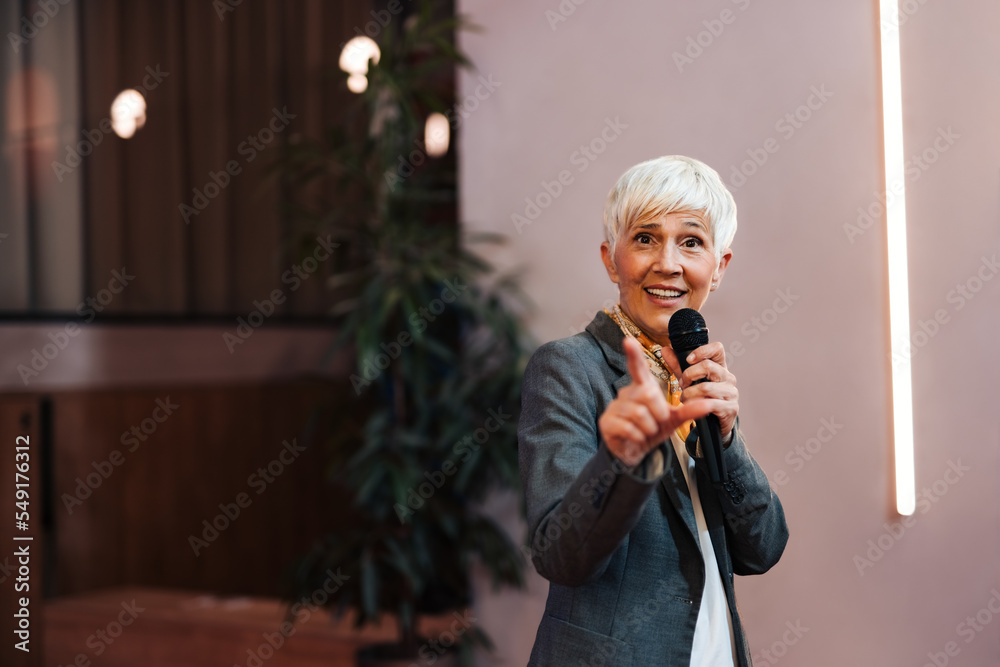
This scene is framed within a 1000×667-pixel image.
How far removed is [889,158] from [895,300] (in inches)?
14.7

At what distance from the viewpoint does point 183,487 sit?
12.5 ft

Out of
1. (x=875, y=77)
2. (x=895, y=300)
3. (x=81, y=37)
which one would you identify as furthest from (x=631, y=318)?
(x=81, y=37)

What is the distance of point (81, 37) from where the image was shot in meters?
3.49

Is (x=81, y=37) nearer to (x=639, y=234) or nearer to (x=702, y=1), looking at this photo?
(x=702, y=1)

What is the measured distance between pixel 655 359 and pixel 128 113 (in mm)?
3155
